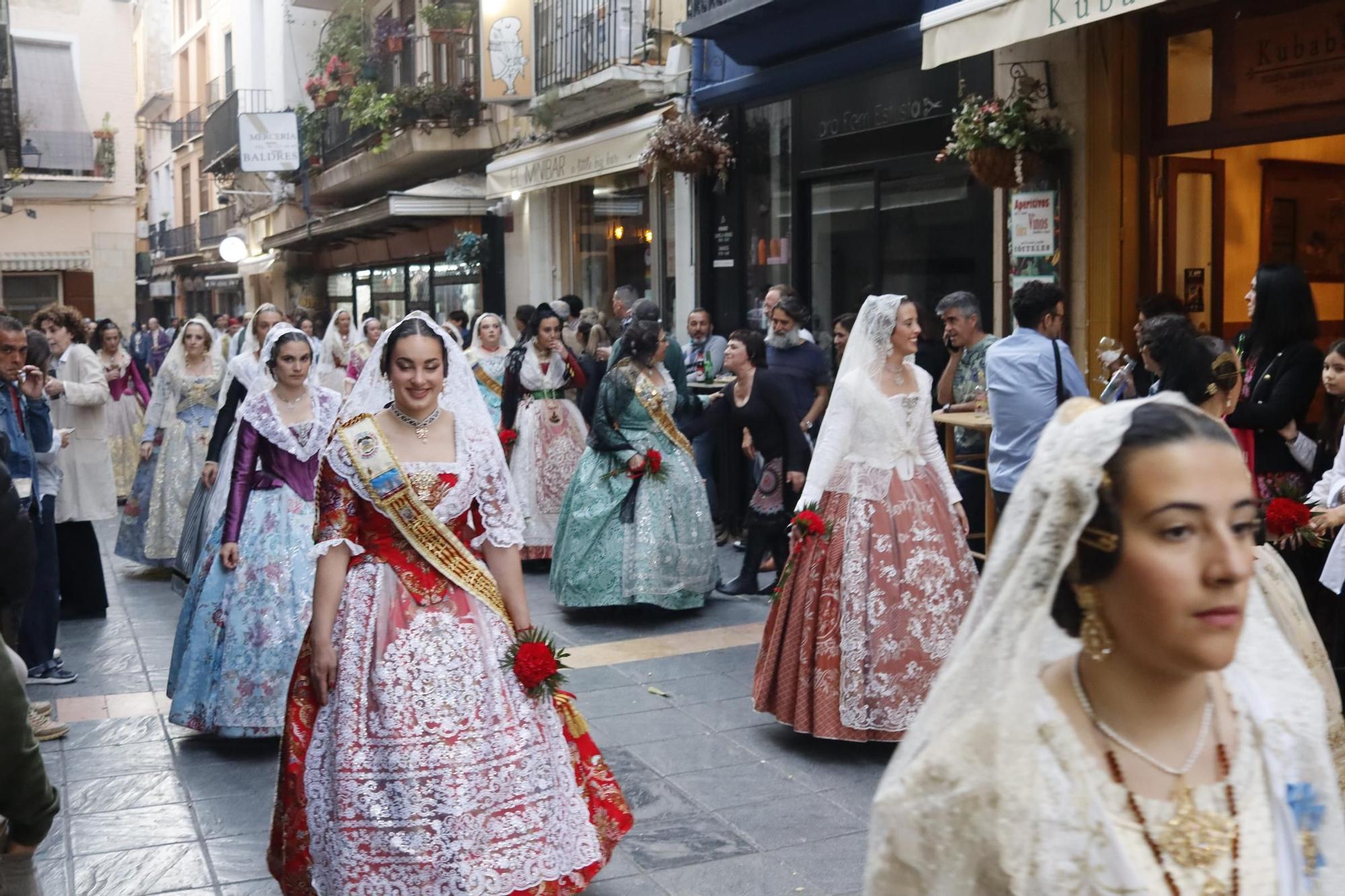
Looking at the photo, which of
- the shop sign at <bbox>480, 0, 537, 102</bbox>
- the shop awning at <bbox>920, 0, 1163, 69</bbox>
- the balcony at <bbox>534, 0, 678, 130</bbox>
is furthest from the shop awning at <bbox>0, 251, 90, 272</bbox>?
the shop awning at <bbox>920, 0, 1163, 69</bbox>

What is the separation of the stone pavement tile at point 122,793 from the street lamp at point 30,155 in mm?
29436

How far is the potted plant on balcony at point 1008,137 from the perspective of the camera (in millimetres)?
9094

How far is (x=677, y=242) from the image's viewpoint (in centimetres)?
1466

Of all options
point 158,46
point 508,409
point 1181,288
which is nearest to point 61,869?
point 508,409

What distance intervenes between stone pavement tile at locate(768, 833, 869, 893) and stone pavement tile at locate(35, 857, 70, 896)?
7.58ft

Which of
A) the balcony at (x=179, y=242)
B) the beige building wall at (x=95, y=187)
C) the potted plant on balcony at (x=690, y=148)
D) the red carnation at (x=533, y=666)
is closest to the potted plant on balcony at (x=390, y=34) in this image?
the potted plant on balcony at (x=690, y=148)

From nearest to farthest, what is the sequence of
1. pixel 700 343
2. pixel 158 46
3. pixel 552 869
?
pixel 552 869, pixel 700 343, pixel 158 46

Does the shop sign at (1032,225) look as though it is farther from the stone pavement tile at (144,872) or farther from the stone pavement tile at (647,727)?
Answer: the stone pavement tile at (144,872)

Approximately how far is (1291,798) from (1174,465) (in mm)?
508

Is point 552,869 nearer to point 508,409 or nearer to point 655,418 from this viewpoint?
point 655,418

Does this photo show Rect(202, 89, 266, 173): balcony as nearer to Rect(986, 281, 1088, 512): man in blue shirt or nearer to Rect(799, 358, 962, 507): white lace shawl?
Rect(986, 281, 1088, 512): man in blue shirt

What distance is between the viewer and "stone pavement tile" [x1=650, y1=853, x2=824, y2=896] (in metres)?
4.61

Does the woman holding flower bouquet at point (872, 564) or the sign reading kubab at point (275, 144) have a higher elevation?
the sign reading kubab at point (275, 144)

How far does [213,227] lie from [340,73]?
48.6ft
